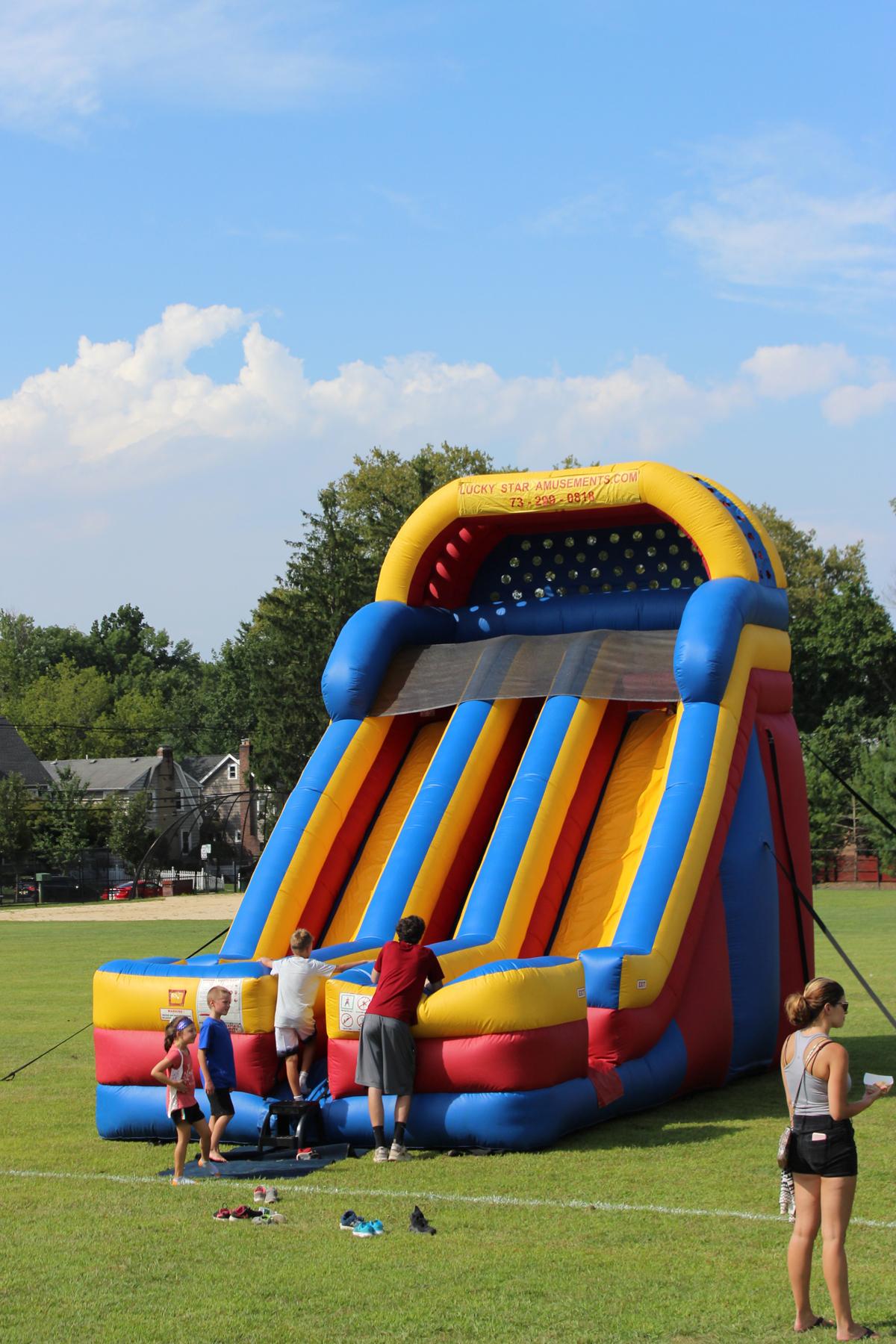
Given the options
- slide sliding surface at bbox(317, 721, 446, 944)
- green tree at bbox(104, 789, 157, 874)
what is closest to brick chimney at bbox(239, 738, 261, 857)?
green tree at bbox(104, 789, 157, 874)

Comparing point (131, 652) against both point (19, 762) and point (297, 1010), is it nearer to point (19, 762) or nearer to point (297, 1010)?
point (19, 762)

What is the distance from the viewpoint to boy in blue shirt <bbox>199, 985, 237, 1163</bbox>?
800cm

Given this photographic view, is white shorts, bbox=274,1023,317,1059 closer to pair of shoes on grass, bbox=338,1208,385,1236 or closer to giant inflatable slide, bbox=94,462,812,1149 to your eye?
giant inflatable slide, bbox=94,462,812,1149

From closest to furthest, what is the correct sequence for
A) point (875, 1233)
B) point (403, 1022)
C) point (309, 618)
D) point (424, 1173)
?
point (875, 1233) < point (424, 1173) < point (403, 1022) < point (309, 618)

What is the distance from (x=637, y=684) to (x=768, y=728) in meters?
1.14

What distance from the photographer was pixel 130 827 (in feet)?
160

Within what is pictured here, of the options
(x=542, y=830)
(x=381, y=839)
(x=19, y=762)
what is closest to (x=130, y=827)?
(x=19, y=762)

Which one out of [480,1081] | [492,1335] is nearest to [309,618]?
[480,1081]

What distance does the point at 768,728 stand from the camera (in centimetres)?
1112

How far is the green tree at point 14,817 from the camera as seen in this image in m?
46.6

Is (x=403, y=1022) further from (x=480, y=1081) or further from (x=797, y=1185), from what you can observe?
(x=797, y=1185)

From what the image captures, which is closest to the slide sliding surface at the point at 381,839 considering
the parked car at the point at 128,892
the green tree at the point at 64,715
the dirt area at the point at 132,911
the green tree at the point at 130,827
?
the dirt area at the point at 132,911

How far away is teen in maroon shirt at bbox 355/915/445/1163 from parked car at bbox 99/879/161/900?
121 ft

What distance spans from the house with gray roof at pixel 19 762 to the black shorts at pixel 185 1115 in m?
48.4
